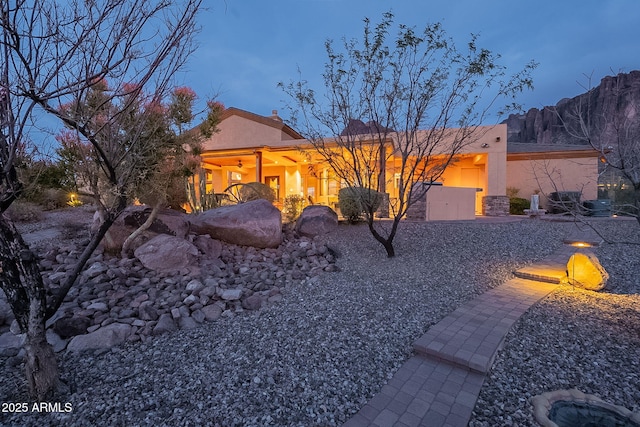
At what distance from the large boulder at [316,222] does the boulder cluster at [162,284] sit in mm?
1109

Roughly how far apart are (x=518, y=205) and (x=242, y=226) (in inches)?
562

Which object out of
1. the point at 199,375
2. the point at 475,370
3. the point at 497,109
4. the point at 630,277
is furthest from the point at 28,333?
the point at 630,277

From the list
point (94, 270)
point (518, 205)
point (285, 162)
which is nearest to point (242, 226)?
point (94, 270)

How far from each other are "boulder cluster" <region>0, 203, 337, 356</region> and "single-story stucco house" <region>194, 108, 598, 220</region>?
5576 mm

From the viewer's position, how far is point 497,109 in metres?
5.91

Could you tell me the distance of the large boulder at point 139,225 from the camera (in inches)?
232

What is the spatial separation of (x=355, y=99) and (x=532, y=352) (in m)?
5.32

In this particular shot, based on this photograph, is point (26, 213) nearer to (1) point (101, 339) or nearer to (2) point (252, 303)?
(1) point (101, 339)

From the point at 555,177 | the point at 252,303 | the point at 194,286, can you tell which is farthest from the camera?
the point at 555,177

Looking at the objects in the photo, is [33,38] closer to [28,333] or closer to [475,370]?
[28,333]

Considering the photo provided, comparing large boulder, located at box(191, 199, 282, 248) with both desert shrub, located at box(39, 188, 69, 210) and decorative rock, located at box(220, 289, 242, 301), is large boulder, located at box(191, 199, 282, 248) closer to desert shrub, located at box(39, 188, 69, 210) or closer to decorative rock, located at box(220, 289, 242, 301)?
decorative rock, located at box(220, 289, 242, 301)

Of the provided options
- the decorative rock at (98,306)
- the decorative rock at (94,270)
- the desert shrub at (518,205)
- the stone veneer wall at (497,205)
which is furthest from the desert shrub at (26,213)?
the desert shrub at (518,205)

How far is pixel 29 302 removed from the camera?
7.75 ft

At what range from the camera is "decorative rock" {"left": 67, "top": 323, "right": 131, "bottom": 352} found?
320 cm
